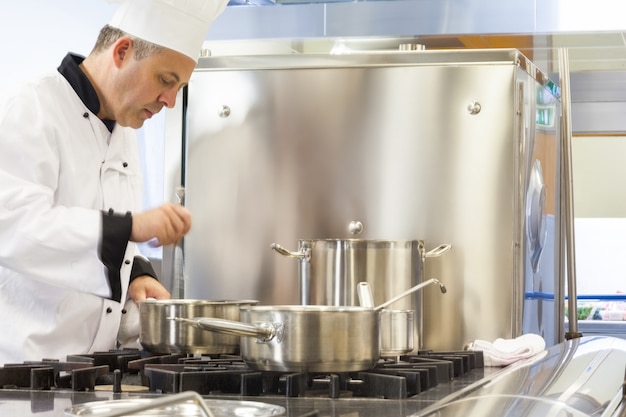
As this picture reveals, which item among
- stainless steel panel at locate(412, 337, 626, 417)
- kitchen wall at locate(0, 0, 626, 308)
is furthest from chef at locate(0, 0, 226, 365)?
kitchen wall at locate(0, 0, 626, 308)

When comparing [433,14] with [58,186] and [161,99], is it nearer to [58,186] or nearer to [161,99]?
[161,99]

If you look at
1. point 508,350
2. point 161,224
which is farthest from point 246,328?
point 508,350

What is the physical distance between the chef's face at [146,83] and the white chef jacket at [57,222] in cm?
7

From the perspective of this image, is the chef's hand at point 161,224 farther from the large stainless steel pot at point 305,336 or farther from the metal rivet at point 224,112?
the metal rivet at point 224,112

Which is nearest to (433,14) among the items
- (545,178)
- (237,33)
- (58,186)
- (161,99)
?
(237,33)

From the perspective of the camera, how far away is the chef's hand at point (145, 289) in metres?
2.13

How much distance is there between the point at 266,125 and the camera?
2803mm

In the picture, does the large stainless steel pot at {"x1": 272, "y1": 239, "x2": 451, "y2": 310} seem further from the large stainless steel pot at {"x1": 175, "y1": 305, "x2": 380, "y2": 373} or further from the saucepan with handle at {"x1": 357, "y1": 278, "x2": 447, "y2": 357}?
the large stainless steel pot at {"x1": 175, "y1": 305, "x2": 380, "y2": 373}

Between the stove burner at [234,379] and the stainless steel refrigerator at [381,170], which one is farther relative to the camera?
the stainless steel refrigerator at [381,170]

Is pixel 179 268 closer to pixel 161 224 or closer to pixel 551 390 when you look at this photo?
pixel 161 224

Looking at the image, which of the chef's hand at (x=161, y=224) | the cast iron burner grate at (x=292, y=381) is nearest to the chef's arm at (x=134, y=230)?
the chef's hand at (x=161, y=224)

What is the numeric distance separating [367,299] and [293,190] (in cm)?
112

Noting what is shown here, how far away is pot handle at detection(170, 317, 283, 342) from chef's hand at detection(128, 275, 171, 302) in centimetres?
86

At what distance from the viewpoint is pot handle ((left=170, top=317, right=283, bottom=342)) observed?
49.1 inches
